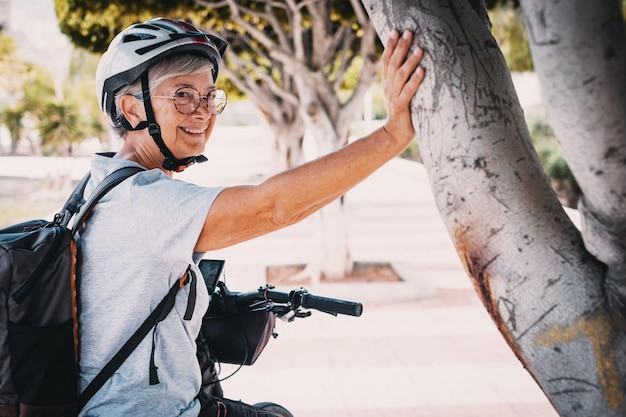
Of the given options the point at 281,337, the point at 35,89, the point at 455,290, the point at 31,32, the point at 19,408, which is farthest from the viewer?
the point at 31,32

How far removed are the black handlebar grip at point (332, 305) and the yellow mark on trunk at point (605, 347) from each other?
0.98 metres

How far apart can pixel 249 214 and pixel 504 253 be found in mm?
645

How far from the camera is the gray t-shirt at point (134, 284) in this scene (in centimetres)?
178

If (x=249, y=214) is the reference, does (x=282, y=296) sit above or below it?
below

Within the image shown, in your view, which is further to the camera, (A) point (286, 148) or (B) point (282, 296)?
(A) point (286, 148)

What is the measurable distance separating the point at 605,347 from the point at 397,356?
4716mm

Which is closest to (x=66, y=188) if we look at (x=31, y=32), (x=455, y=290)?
(x=455, y=290)

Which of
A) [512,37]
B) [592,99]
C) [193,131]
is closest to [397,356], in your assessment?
[193,131]

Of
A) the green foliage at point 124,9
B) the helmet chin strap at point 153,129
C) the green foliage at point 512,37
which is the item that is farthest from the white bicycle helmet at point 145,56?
the green foliage at point 512,37

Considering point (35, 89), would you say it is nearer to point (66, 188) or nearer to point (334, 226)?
point (66, 188)

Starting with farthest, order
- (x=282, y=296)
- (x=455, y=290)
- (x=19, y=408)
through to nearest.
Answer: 1. (x=455, y=290)
2. (x=282, y=296)
3. (x=19, y=408)

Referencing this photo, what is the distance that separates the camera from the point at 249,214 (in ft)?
5.83

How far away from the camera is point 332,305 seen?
7.91ft

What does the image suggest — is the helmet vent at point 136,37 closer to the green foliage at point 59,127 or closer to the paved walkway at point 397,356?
the paved walkway at point 397,356
